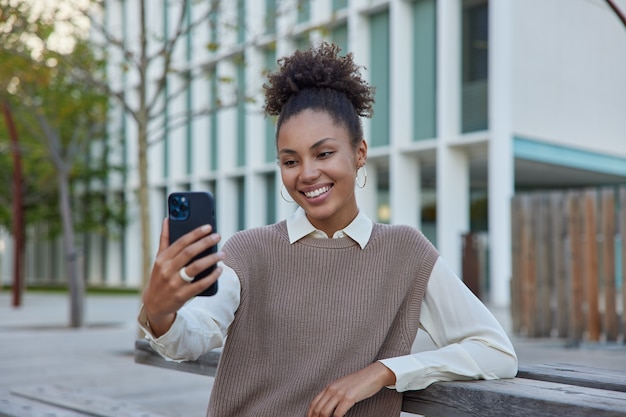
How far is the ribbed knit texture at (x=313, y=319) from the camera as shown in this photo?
2441 millimetres

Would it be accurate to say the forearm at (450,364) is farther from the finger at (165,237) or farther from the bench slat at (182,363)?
the bench slat at (182,363)

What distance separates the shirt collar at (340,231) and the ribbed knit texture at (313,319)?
2 centimetres

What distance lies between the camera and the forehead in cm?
244

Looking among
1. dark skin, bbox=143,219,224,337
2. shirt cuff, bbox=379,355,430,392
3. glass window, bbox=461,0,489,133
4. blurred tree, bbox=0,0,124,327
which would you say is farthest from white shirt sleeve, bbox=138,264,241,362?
glass window, bbox=461,0,489,133

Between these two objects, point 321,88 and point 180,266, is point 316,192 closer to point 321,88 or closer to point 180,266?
point 321,88

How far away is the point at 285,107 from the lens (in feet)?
8.32

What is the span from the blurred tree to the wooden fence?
6.35m

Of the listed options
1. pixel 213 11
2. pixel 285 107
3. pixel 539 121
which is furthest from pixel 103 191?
pixel 285 107

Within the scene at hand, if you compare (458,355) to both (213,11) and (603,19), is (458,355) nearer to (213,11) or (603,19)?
(213,11)

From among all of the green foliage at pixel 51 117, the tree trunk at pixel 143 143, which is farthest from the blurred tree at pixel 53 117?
the tree trunk at pixel 143 143

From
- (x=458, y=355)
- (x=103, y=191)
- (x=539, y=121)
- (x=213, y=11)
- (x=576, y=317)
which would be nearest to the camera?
(x=458, y=355)

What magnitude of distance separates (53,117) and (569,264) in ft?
47.5

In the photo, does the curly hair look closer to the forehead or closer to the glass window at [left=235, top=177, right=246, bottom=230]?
the forehead

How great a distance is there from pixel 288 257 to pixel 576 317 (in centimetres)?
858
